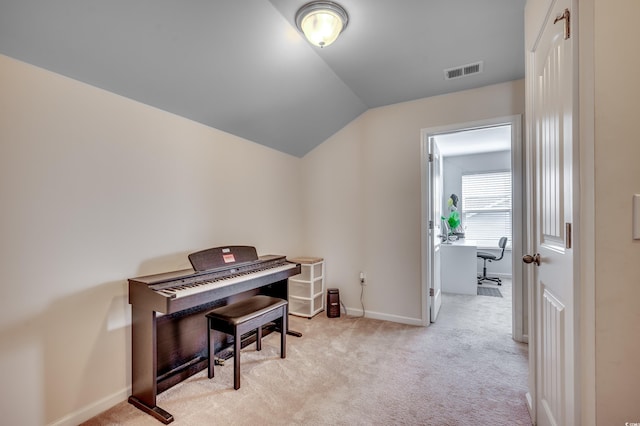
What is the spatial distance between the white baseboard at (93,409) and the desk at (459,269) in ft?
13.9

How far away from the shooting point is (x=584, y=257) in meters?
0.95

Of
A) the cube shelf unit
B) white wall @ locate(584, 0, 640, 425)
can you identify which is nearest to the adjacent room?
white wall @ locate(584, 0, 640, 425)

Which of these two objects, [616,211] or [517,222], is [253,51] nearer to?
[616,211]

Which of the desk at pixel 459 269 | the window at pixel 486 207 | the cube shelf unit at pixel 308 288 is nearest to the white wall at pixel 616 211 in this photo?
the cube shelf unit at pixel 308 288

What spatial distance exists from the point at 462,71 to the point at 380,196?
1.42 metres

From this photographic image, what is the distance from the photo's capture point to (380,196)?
3262mm

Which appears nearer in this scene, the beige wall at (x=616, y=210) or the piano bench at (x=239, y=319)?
the beige wall at (x=616, y=210)

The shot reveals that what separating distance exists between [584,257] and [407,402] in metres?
1.41

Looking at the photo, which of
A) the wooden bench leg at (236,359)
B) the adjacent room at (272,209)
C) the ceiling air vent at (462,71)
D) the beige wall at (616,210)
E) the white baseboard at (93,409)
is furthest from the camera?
the ceiling air vent at (462,71)

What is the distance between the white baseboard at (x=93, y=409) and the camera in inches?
62.9

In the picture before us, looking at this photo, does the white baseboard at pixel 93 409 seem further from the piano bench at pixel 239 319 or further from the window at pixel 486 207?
the window at pixel 486 207

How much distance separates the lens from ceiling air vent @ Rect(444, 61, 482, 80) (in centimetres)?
245

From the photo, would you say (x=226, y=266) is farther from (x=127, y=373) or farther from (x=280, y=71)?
(x=280, y=71)

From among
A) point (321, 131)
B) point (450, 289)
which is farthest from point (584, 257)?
point (450, 289)
